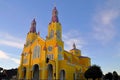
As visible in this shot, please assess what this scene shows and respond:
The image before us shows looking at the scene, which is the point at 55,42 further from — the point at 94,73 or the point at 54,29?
the point at 94,73

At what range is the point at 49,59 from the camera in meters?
49.9

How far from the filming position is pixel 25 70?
58031 millimetres

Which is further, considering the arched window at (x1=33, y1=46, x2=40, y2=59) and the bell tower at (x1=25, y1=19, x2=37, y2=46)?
the bell tower at (x1=25, y1=19, x2=37, y2=46)

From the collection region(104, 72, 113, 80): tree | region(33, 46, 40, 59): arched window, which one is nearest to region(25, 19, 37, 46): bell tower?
region(33, 46, 40, 59): arched window

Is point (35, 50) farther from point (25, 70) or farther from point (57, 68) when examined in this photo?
point (57, 68)

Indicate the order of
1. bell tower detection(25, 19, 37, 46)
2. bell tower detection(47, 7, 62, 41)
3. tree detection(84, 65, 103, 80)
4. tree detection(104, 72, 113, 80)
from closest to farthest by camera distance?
tree detection(84, 65, 103, 80) < bell tower detection(47, 7, 62, 41) < tree detection(104, 72, 113, 80) < bell tower detection(25, 19, 37, 46)

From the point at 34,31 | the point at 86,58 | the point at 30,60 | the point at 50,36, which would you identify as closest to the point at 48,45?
the point at 50,36

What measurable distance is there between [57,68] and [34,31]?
2396cm

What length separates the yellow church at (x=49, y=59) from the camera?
154 ft

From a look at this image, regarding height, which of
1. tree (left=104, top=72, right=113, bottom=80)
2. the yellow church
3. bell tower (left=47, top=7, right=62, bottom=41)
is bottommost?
tree (left=104, top=72, right=113, bottom=80)

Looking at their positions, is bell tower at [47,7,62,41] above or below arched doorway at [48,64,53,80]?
above

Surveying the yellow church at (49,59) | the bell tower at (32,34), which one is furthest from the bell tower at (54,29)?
the bell tower at (32,34)

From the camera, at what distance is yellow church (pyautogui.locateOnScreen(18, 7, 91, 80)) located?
46.9 m

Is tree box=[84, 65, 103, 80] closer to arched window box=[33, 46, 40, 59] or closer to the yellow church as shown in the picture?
the yellow church
